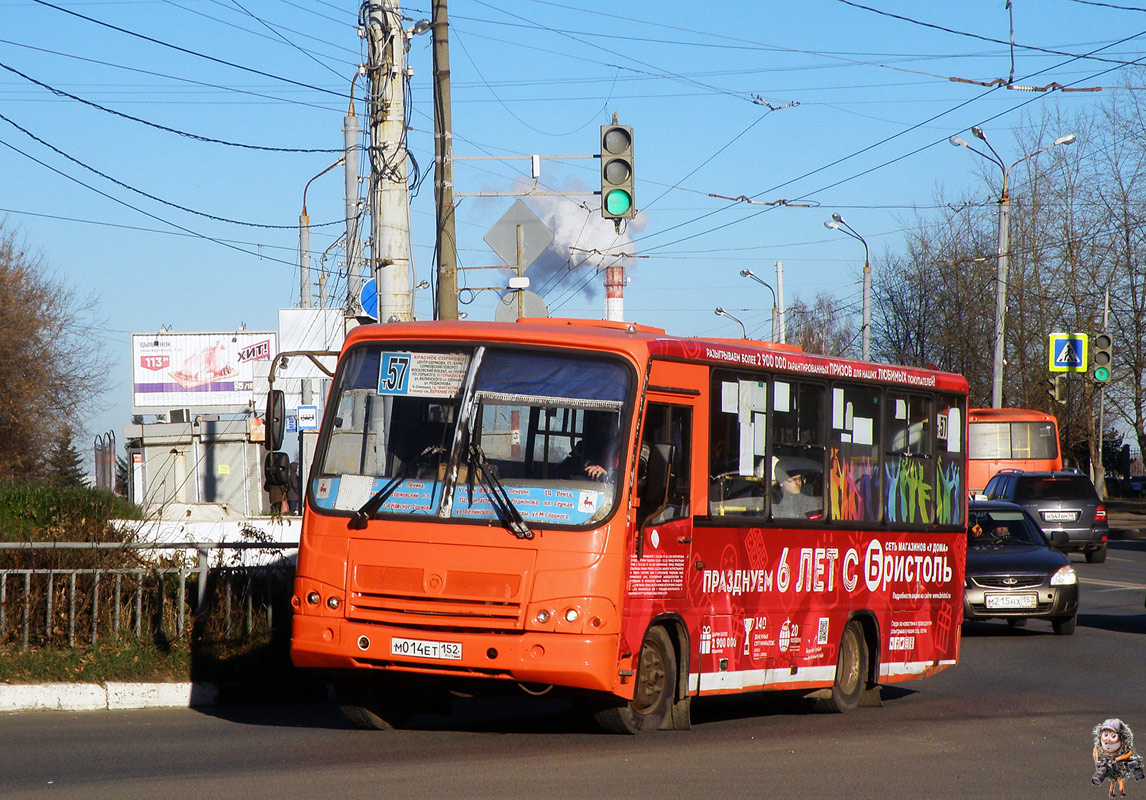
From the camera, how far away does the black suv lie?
3147 cm

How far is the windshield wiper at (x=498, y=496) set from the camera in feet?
29.6

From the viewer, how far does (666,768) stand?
8.42 m

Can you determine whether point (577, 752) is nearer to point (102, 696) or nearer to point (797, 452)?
point (797, 452)

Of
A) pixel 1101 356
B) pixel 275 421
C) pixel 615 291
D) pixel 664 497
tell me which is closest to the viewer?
pixel 664 497

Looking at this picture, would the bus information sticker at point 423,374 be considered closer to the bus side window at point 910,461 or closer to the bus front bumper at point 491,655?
the bus front bumper at point 491,655

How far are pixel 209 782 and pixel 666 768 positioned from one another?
249cm

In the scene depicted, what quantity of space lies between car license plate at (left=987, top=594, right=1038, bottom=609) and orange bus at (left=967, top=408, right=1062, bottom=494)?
28.2 metres

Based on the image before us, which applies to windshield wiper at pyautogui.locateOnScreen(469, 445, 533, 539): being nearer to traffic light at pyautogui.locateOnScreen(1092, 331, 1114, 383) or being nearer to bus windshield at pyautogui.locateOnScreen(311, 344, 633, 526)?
bus windshield at pyautogui.locateOnScreen(311, 344, 633, 526)

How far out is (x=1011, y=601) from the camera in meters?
17.7

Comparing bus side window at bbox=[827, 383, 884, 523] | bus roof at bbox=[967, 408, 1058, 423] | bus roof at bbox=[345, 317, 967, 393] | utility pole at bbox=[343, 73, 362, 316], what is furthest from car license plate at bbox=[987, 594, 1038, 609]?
bus roof at bbox=[967, 408, 1058, 423]

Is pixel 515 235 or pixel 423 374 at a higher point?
pixel 515 235

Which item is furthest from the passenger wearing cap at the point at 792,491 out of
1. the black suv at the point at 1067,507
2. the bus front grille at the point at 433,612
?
the black suv at the point at 1067,507

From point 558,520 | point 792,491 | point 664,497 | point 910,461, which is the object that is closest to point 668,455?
point 664,497

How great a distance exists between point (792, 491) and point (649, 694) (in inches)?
87.0
